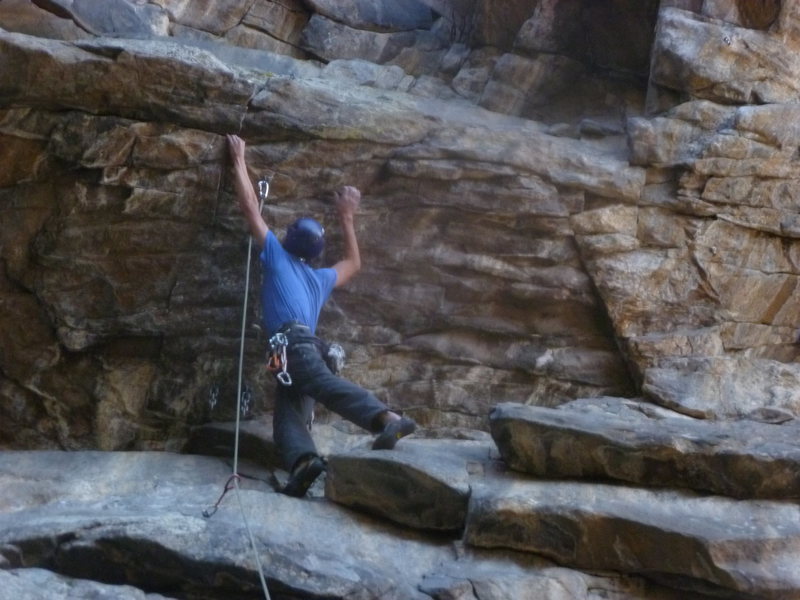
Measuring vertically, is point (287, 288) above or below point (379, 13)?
below

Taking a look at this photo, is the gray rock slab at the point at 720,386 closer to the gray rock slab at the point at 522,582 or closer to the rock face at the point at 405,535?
the rock face at the point at 405,535

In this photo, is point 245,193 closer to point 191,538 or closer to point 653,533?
point 191,538

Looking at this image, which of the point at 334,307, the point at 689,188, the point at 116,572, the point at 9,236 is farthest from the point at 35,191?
the point at 689,188

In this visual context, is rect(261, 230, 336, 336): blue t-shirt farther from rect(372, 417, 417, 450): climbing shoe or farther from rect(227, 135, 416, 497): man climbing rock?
rect(372, 417, 417, 450): climbing shoe

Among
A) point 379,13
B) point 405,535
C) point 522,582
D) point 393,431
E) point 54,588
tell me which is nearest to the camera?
point 54,588

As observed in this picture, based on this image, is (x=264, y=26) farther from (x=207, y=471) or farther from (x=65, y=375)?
(x=207, y=471)

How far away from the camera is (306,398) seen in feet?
21.1

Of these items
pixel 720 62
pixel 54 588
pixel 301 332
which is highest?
pixel 720 62

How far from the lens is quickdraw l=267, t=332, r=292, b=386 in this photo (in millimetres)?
6149

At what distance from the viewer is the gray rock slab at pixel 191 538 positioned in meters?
4.95

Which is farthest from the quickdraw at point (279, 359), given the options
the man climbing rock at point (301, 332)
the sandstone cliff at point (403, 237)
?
the sandstone cliff at point (403, 237)

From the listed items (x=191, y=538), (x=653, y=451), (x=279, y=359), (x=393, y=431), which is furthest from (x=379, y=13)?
(x=191, y=538)

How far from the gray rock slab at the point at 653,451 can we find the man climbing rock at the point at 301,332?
0.72 meters

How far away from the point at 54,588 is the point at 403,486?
1.96m
